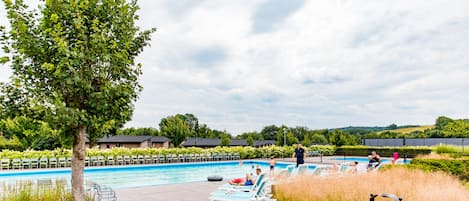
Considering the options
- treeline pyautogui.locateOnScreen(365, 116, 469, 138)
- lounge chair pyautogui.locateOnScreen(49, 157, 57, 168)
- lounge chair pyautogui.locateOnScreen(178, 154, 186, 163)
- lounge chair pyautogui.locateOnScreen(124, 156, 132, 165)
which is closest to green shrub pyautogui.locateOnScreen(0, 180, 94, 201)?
lounge chair pyautogui.locateOnScreen(49, 157, 57, 168)

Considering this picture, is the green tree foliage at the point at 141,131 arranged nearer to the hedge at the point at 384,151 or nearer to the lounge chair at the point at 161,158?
the hedge at the point at 384,151

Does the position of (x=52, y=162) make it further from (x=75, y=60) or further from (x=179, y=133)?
(x=179, y=133)

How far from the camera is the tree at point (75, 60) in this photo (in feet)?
15.6

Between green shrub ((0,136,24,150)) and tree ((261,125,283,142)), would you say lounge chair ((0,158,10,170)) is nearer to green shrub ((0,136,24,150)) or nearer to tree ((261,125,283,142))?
green shrub ((0,136,24,150))

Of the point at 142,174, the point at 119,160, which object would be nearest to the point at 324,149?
the point at 119,160

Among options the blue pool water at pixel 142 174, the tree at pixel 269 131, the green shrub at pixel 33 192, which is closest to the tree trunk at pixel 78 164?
the green shrub at pixel 33 192

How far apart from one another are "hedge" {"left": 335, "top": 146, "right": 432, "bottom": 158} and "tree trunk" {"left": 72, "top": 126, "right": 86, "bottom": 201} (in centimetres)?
2674

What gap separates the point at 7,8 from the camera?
16.0ft

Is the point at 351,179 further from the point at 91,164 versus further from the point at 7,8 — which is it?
the point at 91,164

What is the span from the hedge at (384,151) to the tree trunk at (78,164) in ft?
87.7

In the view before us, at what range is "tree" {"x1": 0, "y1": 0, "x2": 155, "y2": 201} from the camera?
15.6ft

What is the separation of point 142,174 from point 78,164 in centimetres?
1435

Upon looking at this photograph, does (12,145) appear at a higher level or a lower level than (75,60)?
lower

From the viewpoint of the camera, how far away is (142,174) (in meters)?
19.2
